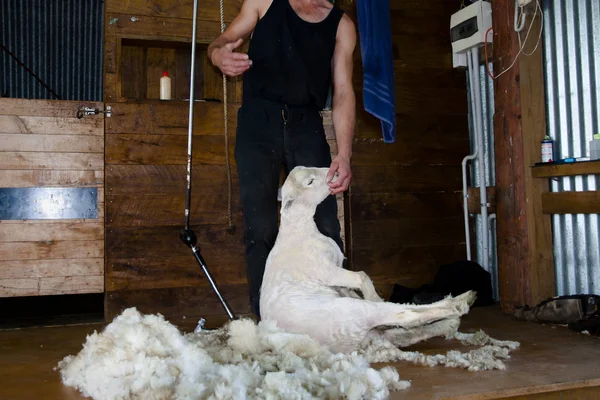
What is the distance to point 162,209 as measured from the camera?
2.99 metres

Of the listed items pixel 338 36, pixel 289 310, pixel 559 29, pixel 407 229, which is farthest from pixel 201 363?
pixel 559 29

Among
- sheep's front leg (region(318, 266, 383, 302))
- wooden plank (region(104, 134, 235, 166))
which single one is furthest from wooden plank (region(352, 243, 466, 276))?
sheep's front leg (region(318, 266, 383, 302))

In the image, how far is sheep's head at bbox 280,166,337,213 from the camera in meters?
1.85

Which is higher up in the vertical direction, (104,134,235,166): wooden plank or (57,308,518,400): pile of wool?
(104,134,235,166): wooden plank

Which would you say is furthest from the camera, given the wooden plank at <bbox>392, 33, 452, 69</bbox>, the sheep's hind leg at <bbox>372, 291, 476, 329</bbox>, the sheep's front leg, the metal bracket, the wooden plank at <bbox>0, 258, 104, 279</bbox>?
Answer: the wooden plank at <bbox>392, 33, 452, 69</bbox>

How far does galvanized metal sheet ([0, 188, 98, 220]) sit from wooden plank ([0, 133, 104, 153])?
0.70 feet

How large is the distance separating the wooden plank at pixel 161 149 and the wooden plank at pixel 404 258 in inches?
40.1

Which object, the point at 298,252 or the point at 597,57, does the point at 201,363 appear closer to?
the point at 298,252

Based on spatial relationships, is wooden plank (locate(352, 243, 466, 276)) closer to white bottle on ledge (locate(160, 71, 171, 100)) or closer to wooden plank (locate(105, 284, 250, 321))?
wooden plank (locate(105, 284, 250, 321))

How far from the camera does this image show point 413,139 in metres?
3.46

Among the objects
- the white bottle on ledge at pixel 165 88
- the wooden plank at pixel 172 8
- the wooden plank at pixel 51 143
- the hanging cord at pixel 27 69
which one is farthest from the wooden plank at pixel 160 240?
the hanging cord at pixel 27 69

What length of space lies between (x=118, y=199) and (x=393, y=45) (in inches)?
77.1

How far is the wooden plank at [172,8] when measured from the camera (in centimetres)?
298

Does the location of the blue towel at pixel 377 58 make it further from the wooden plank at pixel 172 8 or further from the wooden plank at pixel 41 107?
the wooden plank at pixel 41 107
